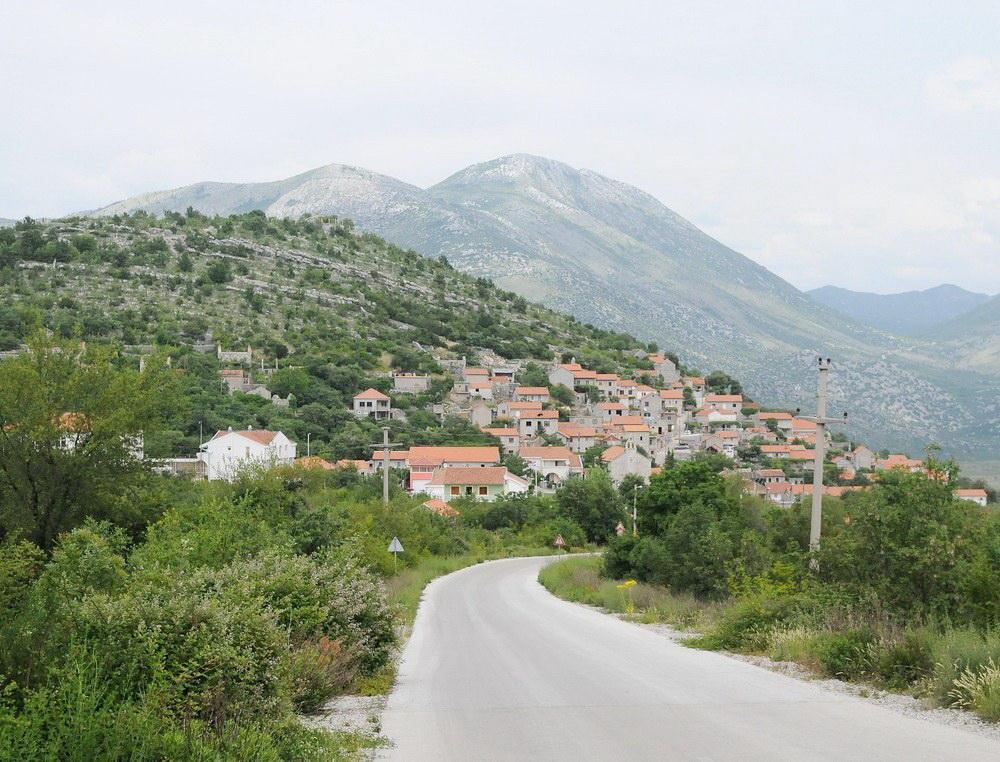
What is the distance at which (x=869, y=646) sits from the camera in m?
11.6

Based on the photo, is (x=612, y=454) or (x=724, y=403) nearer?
(x=612, y=454)

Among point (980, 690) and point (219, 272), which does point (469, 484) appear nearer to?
point (219, 272)

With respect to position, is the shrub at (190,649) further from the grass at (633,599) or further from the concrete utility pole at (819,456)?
the concrete utility pole at (819,456)

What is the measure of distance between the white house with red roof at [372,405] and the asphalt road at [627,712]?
259ft

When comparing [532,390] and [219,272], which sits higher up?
[219,272]

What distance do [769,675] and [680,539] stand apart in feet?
53.0

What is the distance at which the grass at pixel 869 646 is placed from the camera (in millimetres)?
9492

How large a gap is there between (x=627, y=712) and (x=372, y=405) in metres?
88.8

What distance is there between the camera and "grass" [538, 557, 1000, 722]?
949cm

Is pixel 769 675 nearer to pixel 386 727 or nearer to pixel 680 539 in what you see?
pixel 386 727

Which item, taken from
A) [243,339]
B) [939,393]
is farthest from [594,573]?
[939,393]

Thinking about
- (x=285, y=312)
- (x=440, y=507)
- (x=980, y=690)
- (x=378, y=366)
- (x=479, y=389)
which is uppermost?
(x=285, y=312)

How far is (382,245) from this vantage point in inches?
Answer: 7042

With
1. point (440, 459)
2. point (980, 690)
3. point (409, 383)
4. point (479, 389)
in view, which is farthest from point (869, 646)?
point (479, 389)
